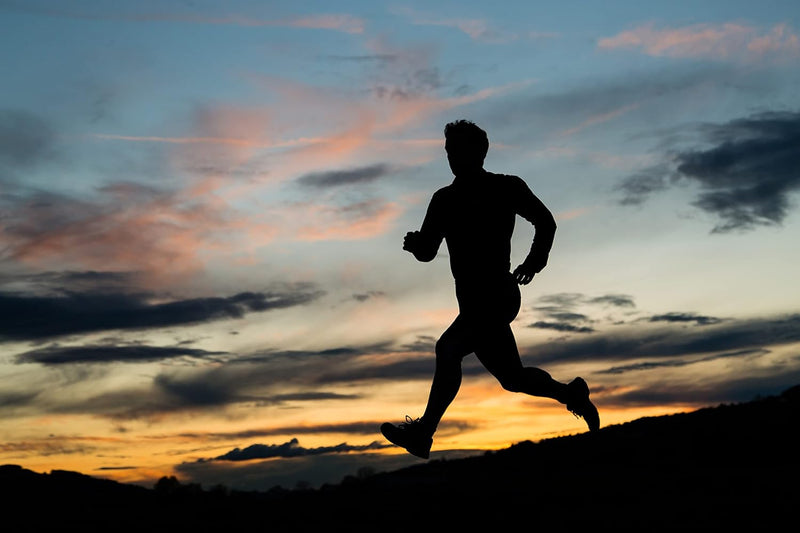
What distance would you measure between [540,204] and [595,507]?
314 cm

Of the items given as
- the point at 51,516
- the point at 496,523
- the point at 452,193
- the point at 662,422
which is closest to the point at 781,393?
the point at 662,422

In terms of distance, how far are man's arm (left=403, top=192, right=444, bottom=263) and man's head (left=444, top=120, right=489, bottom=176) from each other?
35 centimetres

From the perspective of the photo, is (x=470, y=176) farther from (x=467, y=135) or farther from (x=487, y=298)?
(x=487, y=298)

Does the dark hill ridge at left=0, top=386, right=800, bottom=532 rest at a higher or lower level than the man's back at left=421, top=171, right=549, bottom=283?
lower

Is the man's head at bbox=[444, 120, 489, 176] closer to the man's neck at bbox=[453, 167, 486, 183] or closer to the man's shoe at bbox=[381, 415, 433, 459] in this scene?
the man's neck at bbox=[453, 167, 486, 183]

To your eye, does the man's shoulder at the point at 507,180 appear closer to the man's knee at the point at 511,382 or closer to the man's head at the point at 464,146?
the man's head at the point at 464,146

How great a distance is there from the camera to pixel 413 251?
7922mm

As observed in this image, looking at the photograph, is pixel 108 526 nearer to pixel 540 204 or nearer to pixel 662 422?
pixel 540 204

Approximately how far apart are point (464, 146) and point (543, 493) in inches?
123

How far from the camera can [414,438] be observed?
7914 mm

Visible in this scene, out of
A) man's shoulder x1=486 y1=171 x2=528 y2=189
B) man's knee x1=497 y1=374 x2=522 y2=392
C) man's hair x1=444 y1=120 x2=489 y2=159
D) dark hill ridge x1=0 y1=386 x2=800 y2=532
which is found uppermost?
man's hair x1=444 y1=120 x2=489 y2=159

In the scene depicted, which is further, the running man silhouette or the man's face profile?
the man's face profile

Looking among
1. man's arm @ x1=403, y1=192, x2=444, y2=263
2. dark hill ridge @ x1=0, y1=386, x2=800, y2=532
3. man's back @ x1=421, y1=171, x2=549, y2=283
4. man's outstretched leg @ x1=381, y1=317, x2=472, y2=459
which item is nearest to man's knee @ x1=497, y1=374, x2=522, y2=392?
man's outstretched leg @ x1=381, y1=317, x2=472, y2=459

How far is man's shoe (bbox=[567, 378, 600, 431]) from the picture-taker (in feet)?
27.8
